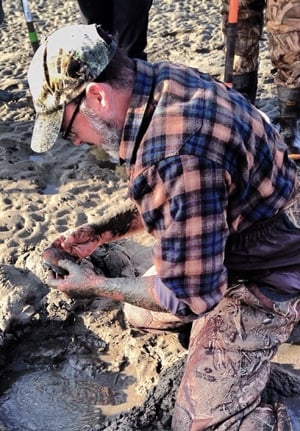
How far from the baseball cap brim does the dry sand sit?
1.05 metres

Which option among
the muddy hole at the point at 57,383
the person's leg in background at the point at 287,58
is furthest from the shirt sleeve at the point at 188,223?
the person's leg in background at the point at 287,58

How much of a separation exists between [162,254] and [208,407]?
671 millimetres

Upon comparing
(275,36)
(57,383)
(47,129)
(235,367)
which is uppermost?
(47,129)

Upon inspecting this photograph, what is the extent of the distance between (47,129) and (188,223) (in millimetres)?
564

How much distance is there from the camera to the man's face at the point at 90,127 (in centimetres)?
193

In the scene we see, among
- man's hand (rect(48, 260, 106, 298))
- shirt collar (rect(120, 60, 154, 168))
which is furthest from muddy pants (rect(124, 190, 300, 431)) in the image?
shirt collar (rect(120, 60, 154, 168))

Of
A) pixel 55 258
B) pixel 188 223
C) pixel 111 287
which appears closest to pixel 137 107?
pixel 188 223

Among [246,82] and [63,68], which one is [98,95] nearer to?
[63,68]

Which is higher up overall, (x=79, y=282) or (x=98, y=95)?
(x=98, y=95)

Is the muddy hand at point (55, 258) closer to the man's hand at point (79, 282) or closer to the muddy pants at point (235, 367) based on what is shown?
the man's hand at point (79, 282)

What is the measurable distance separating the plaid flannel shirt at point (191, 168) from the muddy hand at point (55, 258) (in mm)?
612

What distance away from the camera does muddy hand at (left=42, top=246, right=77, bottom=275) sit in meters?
2.48

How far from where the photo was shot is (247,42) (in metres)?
4.16

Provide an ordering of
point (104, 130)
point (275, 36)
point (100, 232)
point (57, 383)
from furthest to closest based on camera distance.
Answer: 1. point (275, 36)
2. point (57, 383)
3. point (100, 232)
4. point (104, 130)
